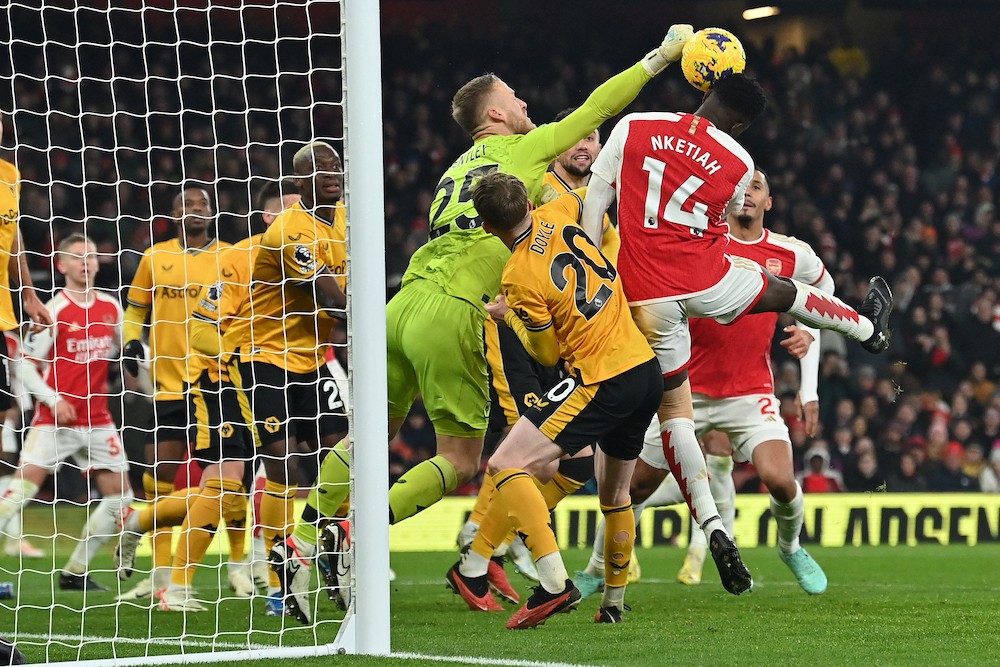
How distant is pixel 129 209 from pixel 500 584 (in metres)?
10.1

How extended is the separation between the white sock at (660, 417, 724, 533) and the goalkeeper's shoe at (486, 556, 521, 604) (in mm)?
1281

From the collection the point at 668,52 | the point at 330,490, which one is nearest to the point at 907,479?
the point at 330,490

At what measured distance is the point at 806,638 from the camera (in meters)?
5.32

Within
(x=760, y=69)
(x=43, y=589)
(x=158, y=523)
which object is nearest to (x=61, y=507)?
(x=43, y=589)

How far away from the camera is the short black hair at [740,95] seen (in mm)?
6059

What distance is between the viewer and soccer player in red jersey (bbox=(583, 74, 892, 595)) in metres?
5.99

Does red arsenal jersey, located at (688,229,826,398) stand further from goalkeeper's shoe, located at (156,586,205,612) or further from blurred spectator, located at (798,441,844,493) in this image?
blurred spectator, located at (798,441,844,493)

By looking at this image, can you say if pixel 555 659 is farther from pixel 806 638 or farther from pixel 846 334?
pixel 846 334

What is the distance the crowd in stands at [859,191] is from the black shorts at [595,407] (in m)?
8.76

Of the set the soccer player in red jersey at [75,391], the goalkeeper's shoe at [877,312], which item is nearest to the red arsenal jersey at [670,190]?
the goalkeeper's shoe at [877,312]

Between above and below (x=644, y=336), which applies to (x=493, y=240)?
above

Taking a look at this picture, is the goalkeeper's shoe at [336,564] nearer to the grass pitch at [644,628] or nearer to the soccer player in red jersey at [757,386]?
the grass pitch at [644,628]

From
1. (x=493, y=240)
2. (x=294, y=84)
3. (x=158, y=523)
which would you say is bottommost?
(x=158, y=523)

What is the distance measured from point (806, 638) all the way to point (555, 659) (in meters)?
1.16
